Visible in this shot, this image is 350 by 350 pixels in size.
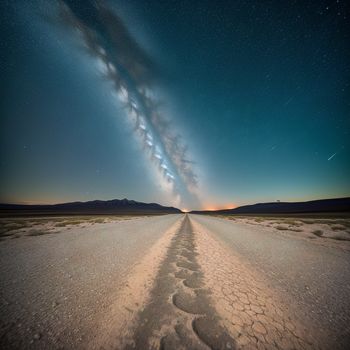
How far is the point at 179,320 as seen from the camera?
2990mm

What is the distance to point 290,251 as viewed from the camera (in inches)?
331

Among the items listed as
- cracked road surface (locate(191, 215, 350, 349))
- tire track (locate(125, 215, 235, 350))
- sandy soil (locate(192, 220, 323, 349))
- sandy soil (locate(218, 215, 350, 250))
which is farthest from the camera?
sandy soil (locate(218, 215, 350, 250))

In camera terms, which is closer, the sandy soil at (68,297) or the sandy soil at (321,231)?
the sandy soil at (68,297)

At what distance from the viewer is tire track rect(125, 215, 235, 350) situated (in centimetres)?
247

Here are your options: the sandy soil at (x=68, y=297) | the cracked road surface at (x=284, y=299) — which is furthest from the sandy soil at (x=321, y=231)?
the sandy soil at (x=68, y=297)

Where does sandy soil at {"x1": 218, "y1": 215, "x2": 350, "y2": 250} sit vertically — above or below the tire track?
above

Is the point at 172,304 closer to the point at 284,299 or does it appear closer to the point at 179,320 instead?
the point at 179,320

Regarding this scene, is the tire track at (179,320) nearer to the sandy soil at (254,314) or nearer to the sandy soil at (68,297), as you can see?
the sandy soil at (254,314)

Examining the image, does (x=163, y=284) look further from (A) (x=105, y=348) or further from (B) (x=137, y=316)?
(A) (x=105, y=348)

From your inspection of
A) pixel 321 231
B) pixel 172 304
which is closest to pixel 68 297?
pixel 172 304

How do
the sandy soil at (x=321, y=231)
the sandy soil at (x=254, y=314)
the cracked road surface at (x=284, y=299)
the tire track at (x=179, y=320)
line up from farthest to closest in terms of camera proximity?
the sandy soil at (x=321, y=231)
the cracked road surface at (x=284, y=299)
the sandy soil at (x=254, y=314)
the tire track at (x=179, y=320)

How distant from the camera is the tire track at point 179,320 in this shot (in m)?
2.47

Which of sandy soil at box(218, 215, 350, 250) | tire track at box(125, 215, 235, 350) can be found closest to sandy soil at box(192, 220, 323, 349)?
tire track at box(125, 215, 235, 350)

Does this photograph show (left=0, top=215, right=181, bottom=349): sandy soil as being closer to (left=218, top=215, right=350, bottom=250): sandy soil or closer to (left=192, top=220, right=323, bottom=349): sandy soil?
(left=192, top=220, right=323, bottom=349): sandy soil
